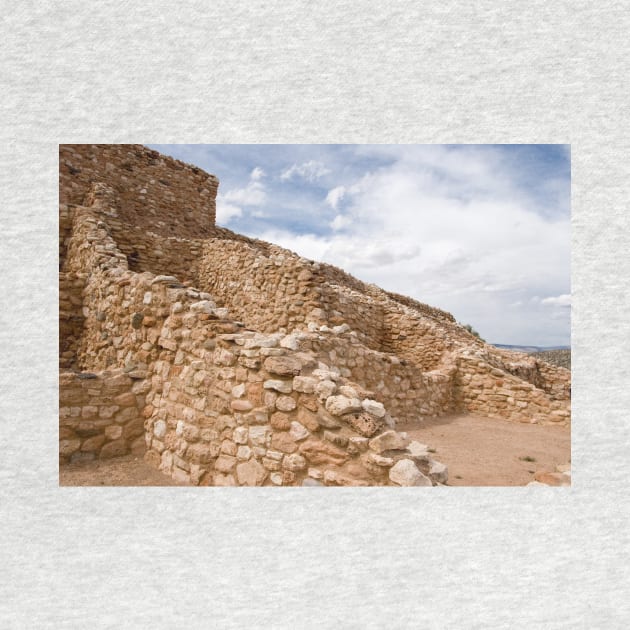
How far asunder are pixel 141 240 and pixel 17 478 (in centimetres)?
491

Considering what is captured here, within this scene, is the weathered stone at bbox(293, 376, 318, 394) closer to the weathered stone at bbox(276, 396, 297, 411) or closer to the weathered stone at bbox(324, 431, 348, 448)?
the weathered stone at bbox(276, 396, 297, 411)

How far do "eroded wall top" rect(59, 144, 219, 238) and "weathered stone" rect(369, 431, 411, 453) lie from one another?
675cm

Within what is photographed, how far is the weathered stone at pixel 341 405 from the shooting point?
2.63 m

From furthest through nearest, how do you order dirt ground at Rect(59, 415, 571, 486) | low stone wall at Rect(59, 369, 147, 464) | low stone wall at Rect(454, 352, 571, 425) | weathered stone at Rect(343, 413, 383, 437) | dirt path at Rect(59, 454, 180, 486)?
low stone wall at Rect(454, 352, 571, 425) → low stone wall at Rect(59, 369, 147, 464) → dirt ground at Rect(59, 415, 571, 486) → dirt path at Rect(59, 454, 180, 486) → weathered stone at Rect(343, 413, 383, 437)

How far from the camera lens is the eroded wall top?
7.44 m

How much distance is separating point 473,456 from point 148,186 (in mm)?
8197

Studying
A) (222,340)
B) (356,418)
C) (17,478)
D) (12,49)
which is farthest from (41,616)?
(12,49)

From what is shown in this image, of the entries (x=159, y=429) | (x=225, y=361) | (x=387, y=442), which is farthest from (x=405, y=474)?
(x=159, y=429)

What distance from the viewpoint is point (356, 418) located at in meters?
2.63

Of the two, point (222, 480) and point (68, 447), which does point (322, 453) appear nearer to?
point (222, 480)

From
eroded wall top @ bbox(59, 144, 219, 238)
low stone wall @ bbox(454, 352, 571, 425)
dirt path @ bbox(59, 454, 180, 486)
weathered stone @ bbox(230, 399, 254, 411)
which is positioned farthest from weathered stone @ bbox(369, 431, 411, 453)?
eroded wall top @ bbox(59, 144, 219, 238)

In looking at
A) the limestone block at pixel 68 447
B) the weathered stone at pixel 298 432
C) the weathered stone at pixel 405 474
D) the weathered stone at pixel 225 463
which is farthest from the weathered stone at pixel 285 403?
the limestone block at pixel 68 447

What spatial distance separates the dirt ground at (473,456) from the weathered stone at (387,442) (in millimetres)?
1196

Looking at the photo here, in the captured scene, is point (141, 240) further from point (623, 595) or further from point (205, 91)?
point (623, 595)
